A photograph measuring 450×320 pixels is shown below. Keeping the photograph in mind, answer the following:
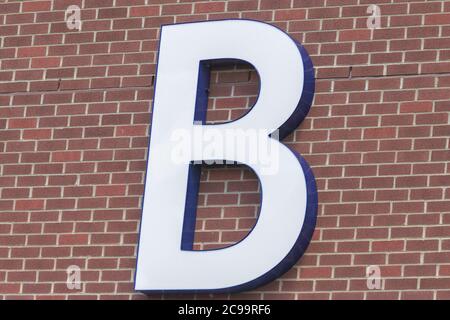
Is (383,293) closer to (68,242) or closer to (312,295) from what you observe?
(312,295)

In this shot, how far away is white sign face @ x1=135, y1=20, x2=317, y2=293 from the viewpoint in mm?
10656

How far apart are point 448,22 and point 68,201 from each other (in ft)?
9.60

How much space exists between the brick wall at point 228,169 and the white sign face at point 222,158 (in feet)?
0.40

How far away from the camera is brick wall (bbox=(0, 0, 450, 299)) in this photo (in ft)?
34.8

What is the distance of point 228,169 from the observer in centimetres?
1102

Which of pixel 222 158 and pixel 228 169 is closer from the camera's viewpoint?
pixel 222 158

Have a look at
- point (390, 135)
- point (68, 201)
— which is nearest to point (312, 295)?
point (390, 135)

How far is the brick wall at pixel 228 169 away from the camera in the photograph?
10.6 m

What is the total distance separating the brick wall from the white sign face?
0.12 metres

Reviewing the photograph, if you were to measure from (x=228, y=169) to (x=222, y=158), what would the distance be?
0.14 meters

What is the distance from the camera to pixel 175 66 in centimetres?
1130

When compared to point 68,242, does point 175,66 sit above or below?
above

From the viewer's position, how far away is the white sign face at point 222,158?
10.7 metres
